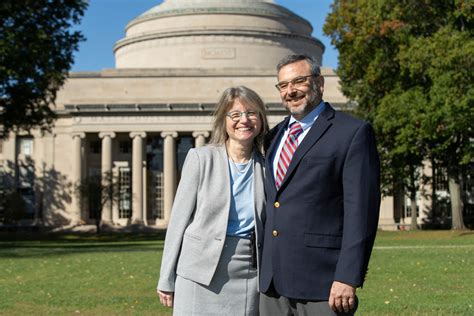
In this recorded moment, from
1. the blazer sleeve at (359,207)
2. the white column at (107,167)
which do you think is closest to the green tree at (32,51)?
the white column at (107,167)

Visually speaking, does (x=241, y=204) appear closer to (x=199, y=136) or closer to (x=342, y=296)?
(x=342, y=296)

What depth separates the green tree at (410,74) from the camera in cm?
3775

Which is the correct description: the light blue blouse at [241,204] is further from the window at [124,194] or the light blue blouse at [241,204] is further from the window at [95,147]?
the window at [95,147]

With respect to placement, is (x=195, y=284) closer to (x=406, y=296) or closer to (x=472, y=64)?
(x=406, y=296)

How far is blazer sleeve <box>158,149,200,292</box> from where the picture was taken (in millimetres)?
6809

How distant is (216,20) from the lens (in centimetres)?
8212

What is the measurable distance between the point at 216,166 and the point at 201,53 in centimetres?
7516

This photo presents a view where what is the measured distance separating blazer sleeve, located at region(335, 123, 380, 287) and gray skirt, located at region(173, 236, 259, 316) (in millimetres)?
923

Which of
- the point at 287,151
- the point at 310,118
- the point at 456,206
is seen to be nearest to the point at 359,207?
the point at 287,151

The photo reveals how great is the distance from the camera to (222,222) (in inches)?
261

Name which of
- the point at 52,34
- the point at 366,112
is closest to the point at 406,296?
the point at 52,34

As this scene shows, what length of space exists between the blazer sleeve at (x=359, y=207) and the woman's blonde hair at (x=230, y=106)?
99 centimetres

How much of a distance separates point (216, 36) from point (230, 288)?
250 ft

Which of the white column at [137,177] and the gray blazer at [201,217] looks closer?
the gray blazer at [201,217]
